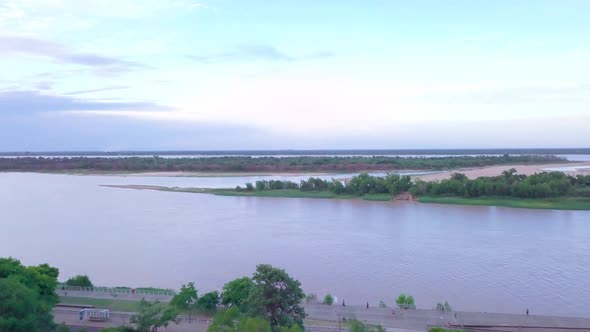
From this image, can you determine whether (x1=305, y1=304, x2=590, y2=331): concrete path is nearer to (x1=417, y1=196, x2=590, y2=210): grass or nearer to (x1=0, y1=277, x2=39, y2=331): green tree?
(x1=0, y1=277, x2=39, y2=331): green tree

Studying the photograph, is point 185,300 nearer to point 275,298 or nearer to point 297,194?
point 275,298

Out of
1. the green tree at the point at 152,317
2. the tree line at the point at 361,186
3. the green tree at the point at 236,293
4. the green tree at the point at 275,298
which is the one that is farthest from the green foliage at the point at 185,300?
the tree line at the point at 361,186

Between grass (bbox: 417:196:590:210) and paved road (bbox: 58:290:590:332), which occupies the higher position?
grass (bbox: 417:196:590:210)

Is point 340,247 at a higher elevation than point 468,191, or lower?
lower

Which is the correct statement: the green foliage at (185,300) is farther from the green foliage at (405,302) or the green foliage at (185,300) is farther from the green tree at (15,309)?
the green foliage at (405,302)

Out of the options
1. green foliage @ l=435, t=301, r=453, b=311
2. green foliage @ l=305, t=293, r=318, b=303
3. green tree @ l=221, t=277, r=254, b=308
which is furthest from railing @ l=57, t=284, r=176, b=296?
green foliage @ l=435, t=301, r=453, b=311

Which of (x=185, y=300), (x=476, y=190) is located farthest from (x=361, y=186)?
(x=185, y=300)
